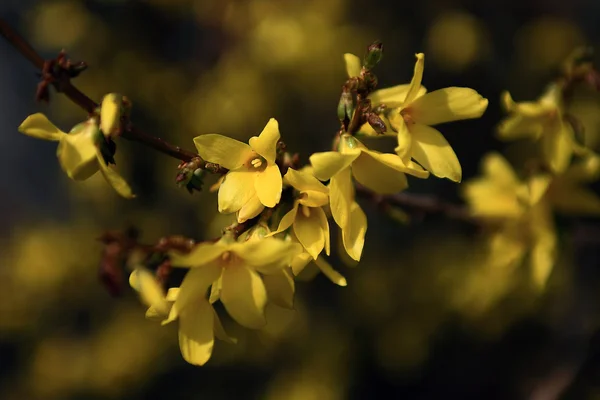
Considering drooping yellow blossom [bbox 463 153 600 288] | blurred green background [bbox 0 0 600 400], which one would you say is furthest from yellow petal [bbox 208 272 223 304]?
blurred green background [bbox 0 0 600 400]

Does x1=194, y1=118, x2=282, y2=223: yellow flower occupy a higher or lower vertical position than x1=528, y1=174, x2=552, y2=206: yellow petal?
higher

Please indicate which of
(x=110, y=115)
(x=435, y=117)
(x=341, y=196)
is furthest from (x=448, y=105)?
(x=110, y=115)

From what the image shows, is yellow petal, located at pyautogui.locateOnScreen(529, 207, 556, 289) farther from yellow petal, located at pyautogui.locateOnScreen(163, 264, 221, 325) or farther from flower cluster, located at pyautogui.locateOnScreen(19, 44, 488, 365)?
yellow petal, located at pyautogui.locateOnScreen(163, 264, 221, 325)

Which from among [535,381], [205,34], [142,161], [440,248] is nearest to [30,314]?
[142,161]

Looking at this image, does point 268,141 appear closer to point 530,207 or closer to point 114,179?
point 114,179

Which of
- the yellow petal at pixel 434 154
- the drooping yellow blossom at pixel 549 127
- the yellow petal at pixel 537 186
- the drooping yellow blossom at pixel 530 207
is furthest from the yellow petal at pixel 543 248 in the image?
the yellow petal at pixel 434 154

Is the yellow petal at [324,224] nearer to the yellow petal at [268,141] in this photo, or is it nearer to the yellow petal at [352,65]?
the yellow petal at [268,141]
